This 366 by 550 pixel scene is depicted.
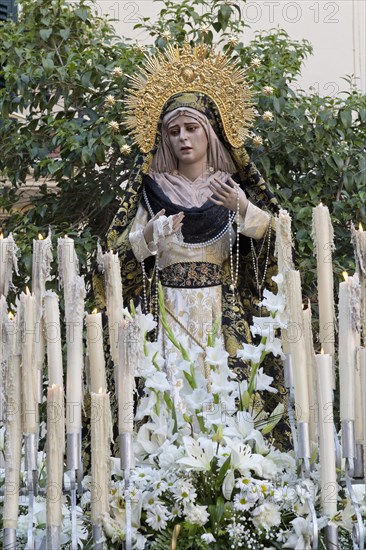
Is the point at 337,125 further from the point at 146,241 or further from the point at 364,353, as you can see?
the point at 364,353

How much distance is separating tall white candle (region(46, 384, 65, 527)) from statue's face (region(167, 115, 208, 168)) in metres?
1.77

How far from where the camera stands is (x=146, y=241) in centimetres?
402

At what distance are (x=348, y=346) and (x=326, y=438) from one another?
0.19 m

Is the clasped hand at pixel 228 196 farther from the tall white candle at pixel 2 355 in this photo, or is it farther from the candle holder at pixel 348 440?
the candle holder at pixel 348 440

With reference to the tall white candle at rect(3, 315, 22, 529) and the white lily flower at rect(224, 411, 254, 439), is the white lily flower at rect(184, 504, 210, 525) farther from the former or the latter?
the tall white candle at rect(3, 315, 22, 529)

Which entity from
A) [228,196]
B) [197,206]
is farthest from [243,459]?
[197,206]

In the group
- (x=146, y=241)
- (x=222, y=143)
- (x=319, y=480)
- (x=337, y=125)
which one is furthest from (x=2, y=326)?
(x=337, y=125)

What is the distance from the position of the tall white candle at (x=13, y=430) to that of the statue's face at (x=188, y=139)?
1633 mm

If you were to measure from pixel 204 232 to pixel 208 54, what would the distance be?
604 mm

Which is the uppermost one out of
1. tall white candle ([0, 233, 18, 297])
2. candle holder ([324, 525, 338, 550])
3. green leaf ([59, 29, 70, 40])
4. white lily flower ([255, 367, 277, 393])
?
green leaf ([59, 29, 70, 40])

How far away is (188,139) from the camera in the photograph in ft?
13.7

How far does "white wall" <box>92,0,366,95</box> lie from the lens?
6.82 meters

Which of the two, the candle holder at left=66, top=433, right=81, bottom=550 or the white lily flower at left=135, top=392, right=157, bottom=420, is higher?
the white lily flower at left=135, top=392, right=157, bottom=420

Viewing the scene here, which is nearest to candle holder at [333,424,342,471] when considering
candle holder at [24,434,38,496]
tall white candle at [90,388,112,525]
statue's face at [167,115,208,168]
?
tall white candle at [90,388,112,525]
